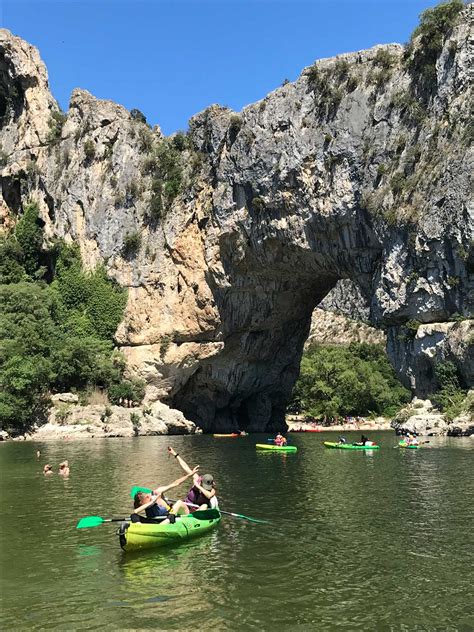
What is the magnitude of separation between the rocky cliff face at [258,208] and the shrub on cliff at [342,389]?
11895mm

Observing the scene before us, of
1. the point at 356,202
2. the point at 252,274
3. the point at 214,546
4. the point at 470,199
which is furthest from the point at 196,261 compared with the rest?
the point at 214,546

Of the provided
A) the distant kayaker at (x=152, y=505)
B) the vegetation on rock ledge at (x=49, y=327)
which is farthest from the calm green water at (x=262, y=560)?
the vegetation on rock ledge at (x=49, y=327)

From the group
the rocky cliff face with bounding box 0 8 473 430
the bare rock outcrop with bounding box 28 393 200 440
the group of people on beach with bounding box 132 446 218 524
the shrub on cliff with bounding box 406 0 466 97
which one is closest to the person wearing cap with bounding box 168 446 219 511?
the group of people on beach with bounding box 132 446 218 524

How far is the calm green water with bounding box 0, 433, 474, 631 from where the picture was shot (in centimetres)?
851

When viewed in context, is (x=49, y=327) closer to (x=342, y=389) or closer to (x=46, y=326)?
(x=46, y=326)

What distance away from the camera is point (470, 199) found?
115 ft

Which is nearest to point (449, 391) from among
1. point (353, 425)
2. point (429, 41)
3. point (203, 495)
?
point (429, 41)

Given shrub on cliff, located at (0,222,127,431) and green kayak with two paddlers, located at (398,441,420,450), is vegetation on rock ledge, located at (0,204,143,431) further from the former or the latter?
green kayak with two paddlers, located at (398,441,420,450)

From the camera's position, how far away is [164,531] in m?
12.2

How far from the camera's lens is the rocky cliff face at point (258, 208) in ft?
123

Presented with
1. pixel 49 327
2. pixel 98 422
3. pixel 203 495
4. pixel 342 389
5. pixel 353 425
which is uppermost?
pixel 49 327

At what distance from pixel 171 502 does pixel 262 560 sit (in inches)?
155

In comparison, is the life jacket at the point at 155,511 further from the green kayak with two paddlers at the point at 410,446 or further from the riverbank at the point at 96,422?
the riverbank at the point at 96,422

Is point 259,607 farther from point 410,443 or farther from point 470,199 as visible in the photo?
point 470,199
